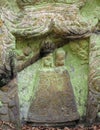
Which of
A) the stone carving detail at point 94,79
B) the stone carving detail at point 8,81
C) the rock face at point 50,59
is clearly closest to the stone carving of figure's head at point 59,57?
the rock face at point 50,59

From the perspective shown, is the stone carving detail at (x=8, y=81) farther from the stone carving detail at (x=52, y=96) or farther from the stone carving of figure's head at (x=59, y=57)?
the stone carving of figure's head at (x=59, y=57)

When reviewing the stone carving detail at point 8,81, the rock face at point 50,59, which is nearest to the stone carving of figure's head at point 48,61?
the rock face at point 50,59

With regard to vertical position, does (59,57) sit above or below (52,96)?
above

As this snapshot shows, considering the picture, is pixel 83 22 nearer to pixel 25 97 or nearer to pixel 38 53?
pixel 38 53

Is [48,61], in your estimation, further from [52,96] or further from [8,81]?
[8,81]

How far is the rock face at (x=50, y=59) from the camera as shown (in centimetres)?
363

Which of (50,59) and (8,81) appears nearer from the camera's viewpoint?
(8,81)

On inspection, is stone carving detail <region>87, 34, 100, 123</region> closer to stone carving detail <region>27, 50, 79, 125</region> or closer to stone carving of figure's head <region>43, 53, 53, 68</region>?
stone carving detail <region>27, 50, 79, 125</region>

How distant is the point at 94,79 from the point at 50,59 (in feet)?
1.16

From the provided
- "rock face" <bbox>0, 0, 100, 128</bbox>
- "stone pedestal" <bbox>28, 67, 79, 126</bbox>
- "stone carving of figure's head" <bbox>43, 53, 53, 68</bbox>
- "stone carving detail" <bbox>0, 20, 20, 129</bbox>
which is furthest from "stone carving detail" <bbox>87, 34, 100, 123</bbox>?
"stone carving detail" <bbox>0, 20, 20, 129</bbox>

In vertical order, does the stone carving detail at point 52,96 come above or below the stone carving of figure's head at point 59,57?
below

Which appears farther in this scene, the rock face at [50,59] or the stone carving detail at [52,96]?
the stone carving detail at [52,96]

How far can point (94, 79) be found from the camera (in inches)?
153

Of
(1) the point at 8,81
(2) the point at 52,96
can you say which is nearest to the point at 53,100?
(2) the point at 52,96
